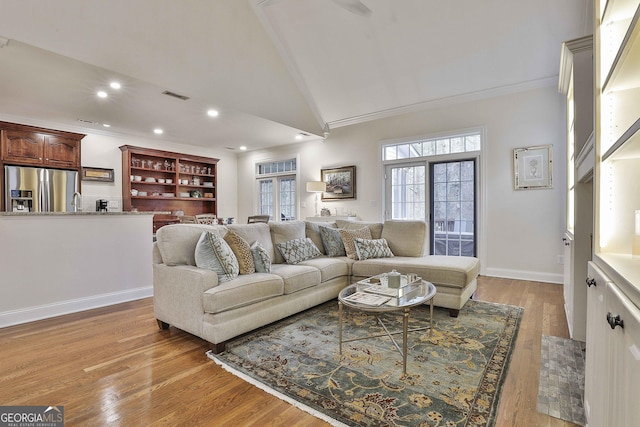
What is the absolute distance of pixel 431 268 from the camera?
317 cm

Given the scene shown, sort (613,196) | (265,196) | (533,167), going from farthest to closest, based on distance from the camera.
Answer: (265,196) → (533,167) → (613,196)

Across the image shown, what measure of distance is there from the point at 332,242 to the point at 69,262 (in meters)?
2.95

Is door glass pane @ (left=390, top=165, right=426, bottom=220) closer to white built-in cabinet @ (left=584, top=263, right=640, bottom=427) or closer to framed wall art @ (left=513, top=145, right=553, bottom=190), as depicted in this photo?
framed wall art @ (left=513, top=145, right=553, bottom=190)

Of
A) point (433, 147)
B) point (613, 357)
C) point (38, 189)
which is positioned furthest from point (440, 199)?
point (38, 189)

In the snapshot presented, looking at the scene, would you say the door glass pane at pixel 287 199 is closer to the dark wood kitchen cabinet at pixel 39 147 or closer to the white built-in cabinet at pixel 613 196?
the dark wood kitchen cabinet at pixel 39 147

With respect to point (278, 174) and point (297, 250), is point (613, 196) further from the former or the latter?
point (278, 174)

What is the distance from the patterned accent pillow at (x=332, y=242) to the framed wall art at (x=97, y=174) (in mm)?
4731

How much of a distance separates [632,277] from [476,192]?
447 centimetres

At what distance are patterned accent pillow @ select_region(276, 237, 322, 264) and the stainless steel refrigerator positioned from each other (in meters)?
4.39

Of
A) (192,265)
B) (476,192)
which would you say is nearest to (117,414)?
(192,265)

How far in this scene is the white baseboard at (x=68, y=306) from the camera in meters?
2.99

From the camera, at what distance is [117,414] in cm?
164

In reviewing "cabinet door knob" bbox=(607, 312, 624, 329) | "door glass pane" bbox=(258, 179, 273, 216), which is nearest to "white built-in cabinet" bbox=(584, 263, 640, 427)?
"cabinet door knob" bbox=(607, 312, 624, 329)

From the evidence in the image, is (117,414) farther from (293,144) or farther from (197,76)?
(293,144)
